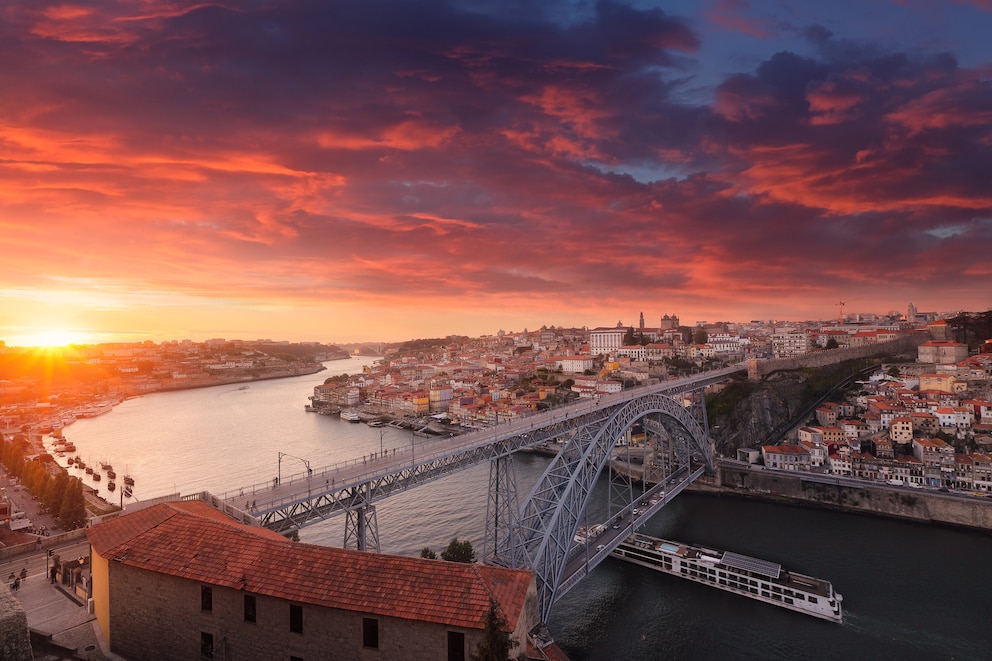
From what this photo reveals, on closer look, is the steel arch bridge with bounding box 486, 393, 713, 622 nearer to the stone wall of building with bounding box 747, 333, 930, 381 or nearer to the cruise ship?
the cruise ship

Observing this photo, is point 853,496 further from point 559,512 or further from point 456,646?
point 456,646

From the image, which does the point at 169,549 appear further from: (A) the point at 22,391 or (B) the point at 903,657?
(A) the point at 22,391

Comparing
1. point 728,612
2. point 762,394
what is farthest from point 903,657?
point 762,394

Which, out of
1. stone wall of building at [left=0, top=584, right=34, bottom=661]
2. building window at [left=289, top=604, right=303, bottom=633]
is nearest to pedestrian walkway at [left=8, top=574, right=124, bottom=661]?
stone wall of building at [left=0, top=584, right=34, bottom=661]

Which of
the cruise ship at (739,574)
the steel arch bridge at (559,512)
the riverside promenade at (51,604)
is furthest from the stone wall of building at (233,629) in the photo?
the cruise ship at (739,574)

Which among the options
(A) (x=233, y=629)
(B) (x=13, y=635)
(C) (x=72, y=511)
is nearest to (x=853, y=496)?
(A) (x=233, y=629)

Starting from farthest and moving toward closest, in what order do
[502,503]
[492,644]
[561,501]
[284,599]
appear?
[502,503]
[561,501]
[284,599]
[492,644]

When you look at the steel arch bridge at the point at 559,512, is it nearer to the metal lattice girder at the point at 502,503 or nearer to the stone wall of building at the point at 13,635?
the metal lattice girder at the point at 502,503
